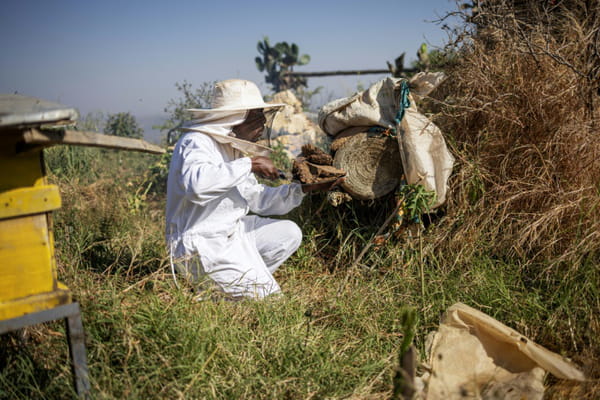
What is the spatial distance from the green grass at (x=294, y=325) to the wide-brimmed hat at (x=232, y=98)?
131cm

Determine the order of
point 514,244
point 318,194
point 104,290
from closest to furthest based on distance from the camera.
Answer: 1. point 104,290
2. point 514,244
3. point 318,194

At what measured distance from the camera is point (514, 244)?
355 centimetres

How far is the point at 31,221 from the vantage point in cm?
223

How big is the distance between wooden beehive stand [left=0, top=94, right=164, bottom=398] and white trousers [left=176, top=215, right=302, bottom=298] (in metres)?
1.24

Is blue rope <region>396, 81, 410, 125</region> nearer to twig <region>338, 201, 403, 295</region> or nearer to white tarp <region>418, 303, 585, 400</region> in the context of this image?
twig <region>338, 201, 403, 295</region>

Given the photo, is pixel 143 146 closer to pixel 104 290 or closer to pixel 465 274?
pixel 104 290

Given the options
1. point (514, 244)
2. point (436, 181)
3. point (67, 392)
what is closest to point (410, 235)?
point (436, 181)

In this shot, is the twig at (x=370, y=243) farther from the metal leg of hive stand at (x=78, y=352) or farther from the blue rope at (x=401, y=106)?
the metal leg of hive stand at (x=78, y=352)

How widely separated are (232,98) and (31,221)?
1874 millimetres

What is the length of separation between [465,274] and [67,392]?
9.20ft

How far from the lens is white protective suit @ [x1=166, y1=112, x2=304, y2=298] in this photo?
135 inches

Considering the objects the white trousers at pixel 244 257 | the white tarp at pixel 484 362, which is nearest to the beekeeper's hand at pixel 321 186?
the white trousers at pixel 244 257

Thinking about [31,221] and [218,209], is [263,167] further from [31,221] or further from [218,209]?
[31,221]

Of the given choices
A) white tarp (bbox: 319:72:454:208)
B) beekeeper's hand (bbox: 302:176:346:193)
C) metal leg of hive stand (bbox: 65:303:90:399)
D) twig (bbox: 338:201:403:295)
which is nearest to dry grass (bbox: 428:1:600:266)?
white tarp (bbox: 319:72:454:208)
